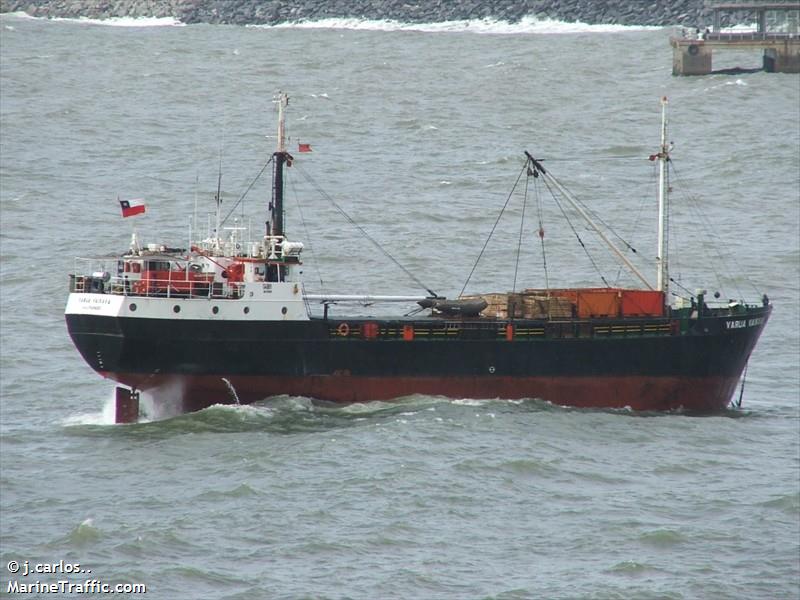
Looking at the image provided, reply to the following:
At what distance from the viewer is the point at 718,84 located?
Answer: 390ft

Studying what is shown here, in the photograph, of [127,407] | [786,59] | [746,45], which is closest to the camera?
[127,407]

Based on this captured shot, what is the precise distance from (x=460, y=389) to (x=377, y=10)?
120 m

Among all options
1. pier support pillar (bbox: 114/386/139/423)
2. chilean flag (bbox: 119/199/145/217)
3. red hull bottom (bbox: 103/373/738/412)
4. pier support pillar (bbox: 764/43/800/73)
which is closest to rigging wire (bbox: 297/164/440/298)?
red hull bottom (bbox: 103/373/738/412)

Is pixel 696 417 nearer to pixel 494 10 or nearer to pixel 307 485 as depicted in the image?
pixel 307 485

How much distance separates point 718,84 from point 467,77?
18.3 metres

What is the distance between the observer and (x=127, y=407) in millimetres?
53781

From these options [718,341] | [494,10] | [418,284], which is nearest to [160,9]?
[494,10]

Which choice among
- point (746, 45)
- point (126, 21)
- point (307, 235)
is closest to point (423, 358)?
point (307, 235)

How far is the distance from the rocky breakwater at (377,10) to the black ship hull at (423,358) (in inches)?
4149

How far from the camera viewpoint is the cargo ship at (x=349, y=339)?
5356 cm

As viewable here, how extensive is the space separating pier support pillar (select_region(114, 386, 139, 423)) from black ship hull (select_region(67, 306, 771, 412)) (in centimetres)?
39

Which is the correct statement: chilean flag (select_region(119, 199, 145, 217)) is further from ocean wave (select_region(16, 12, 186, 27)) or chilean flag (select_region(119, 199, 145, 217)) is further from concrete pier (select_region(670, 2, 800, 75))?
ocean wave (select_region(16, 12, 186, 27))

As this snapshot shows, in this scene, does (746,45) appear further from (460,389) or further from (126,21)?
(126,21)

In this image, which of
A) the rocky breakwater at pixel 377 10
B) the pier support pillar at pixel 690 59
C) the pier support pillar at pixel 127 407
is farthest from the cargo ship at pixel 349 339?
the rocky breakwater at pixel 377 10
